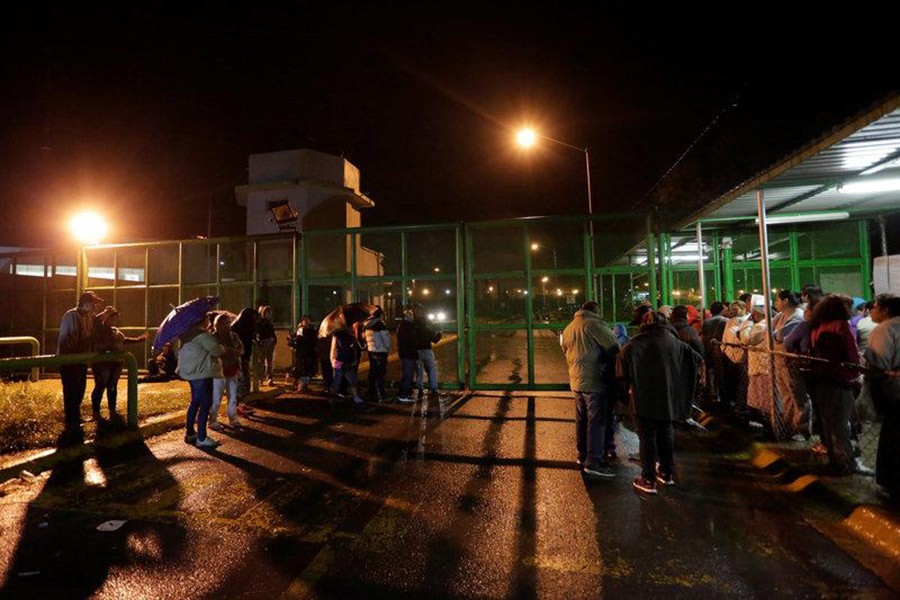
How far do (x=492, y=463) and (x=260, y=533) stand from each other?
107 inches

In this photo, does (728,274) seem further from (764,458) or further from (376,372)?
(376,372)

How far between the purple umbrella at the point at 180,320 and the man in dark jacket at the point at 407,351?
11.6 feet

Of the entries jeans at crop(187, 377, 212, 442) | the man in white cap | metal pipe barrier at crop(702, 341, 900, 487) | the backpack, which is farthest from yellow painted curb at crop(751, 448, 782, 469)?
the man in white cap

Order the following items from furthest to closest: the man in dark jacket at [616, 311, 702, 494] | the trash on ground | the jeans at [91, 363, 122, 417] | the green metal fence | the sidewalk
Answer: the green metal fence
the jeans at [91, 363, 122, 417]
the sidewalk
the man in dark jacket at [616, 311, 702, 494]
the trash on ground

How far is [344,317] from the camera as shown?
28.3 feet

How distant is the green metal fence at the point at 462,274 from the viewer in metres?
9.91

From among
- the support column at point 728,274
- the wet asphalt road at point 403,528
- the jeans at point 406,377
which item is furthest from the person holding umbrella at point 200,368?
the support column at point 728,274

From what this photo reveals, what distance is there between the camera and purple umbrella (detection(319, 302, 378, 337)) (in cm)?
863

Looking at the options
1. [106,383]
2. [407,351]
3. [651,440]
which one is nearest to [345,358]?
[407,351]

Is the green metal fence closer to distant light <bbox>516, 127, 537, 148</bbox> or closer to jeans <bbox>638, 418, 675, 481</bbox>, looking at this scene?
distant light <bbox>516, 127, 537, 148</bbox>

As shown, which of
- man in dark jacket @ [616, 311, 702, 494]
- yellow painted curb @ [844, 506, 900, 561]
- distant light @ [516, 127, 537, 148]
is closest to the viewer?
yellow painted curb @ [844, 506, 900, 561]

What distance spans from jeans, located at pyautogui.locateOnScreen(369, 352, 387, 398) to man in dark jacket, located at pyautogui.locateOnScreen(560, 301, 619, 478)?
4789mm

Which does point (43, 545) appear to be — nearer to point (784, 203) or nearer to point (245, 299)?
point (245, 299)

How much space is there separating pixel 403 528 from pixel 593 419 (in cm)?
239
